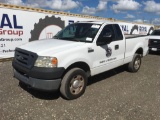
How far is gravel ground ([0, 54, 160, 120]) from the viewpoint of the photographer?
4.03 meters

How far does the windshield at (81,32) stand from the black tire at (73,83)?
101 centimetres

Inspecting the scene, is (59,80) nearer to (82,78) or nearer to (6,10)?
(82,78)

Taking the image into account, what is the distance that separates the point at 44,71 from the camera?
13.3 ft

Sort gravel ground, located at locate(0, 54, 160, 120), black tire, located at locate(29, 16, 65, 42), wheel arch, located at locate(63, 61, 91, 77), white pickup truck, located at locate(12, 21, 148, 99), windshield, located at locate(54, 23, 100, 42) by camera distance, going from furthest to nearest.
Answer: black tire, located at locate(29, 16, 65, 42) → windshield, located at locate(54, 23, 100, 42) → wheel arch, located at locate(63, 61, 91, 77) → white pickup truck, located at locate(12, 21, 148, 99) → gravel ground, located at locate(0, 54, 160, 120)

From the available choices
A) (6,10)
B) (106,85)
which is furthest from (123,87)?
(6,10)

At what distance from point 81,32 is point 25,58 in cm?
185

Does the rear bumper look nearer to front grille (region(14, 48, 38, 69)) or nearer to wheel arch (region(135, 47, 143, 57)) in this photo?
front grille (region(14, 48, 38, 69))

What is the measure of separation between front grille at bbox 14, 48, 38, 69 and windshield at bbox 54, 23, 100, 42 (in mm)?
1373

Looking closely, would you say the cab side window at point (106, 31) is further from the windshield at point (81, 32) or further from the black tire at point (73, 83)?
the black tire at point (73, 83)

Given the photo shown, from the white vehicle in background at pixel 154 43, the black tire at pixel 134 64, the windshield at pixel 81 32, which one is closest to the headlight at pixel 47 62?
the windshield at pixel 81 32

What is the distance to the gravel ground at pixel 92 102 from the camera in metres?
4.03

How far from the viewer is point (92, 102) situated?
465 centimetres

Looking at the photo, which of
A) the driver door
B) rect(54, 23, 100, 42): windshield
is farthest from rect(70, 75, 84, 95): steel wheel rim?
rect(54, 23, 100, 42): windshield

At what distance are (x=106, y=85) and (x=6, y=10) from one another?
19.4 ft
